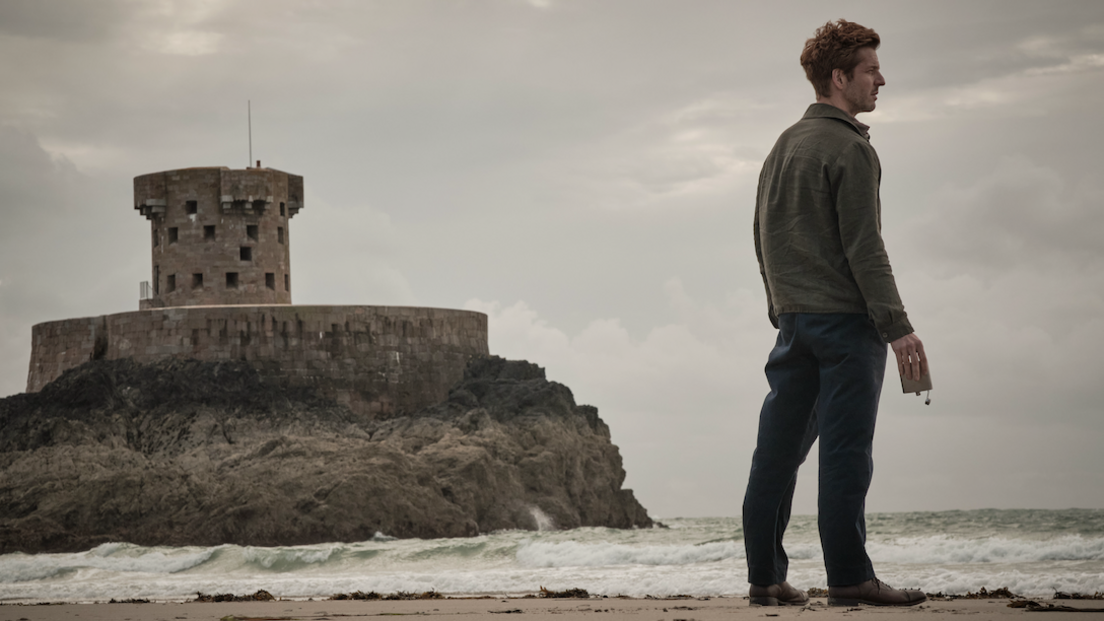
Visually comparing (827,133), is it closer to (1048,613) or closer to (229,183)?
(1048,613)

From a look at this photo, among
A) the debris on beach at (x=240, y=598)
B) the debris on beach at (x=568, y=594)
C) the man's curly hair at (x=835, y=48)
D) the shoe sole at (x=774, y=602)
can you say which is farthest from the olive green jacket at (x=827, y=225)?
Result: the debris on beach at (x=240, y=598)

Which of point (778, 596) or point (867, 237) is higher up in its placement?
point (867, 237)

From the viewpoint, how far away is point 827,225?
14.2ft

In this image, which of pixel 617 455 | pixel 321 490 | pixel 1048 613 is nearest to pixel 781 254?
pixel 1048 613

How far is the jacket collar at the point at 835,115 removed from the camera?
14.6 feet

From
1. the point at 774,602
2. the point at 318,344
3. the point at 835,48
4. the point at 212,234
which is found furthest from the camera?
the point at 212,234

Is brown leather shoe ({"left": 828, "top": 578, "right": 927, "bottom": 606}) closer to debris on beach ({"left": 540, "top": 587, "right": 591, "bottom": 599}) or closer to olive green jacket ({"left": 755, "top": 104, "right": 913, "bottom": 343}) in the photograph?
olive green jacket ({"left": 755, "top": 104, "right": 913, "bottom": 343})

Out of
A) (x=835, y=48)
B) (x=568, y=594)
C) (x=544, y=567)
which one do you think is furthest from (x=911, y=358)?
(x=544, y=567)

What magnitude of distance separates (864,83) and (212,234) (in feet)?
84.4

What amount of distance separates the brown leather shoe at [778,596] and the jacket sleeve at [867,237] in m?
1.13

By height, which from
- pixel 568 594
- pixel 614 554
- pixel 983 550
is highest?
pixel 614 554

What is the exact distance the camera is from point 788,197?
4410mm

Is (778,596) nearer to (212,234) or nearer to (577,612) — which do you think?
(577,612)

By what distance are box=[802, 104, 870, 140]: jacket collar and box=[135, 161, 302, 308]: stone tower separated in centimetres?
2518
